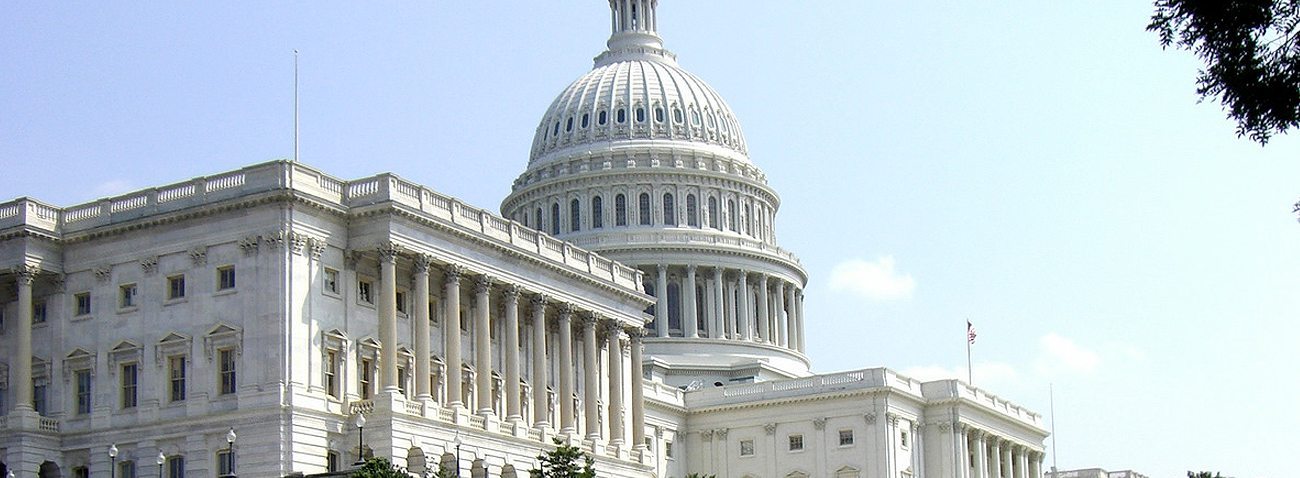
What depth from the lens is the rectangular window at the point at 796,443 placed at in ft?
422

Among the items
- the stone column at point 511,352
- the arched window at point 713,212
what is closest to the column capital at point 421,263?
the stone column at point 511,352

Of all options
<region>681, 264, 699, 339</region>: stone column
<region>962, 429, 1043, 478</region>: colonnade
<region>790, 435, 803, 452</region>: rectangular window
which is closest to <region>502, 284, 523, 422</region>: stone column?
<region>790, 435, 803, 452</region>: rectangular window

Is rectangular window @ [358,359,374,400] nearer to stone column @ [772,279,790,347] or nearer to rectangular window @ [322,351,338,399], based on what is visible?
rectangular window @ [322,351,338,399]

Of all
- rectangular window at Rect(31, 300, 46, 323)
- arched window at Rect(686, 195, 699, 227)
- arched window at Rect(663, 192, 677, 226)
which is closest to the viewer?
rectangular window at Rect(31, 300, 46, 323)

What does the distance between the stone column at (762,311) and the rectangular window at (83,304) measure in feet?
245

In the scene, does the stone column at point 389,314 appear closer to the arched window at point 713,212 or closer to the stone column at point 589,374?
the stone column at point 589,374

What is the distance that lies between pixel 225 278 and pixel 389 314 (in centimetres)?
682

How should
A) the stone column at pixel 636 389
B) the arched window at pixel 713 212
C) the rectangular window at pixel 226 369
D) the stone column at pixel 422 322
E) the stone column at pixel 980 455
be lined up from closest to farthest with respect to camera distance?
the rectangular window at pixel 226 369 < the stone column at pixel 422 322 < the stone column at pixel 636 389 < the stone column at pixel 980 455 < the arched window at pixel 713 212

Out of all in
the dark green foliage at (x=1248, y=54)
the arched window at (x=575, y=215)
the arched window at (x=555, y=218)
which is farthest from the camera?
the arched window at (x=555, y=218)

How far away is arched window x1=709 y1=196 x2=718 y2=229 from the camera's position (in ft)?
506

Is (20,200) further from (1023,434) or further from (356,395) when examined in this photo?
(1023,434)

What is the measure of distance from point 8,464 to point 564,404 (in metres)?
26.1

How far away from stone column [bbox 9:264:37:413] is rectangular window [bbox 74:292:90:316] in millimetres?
2141

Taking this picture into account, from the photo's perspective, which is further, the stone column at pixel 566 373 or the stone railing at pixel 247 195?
the stone column at pixel 566 373
